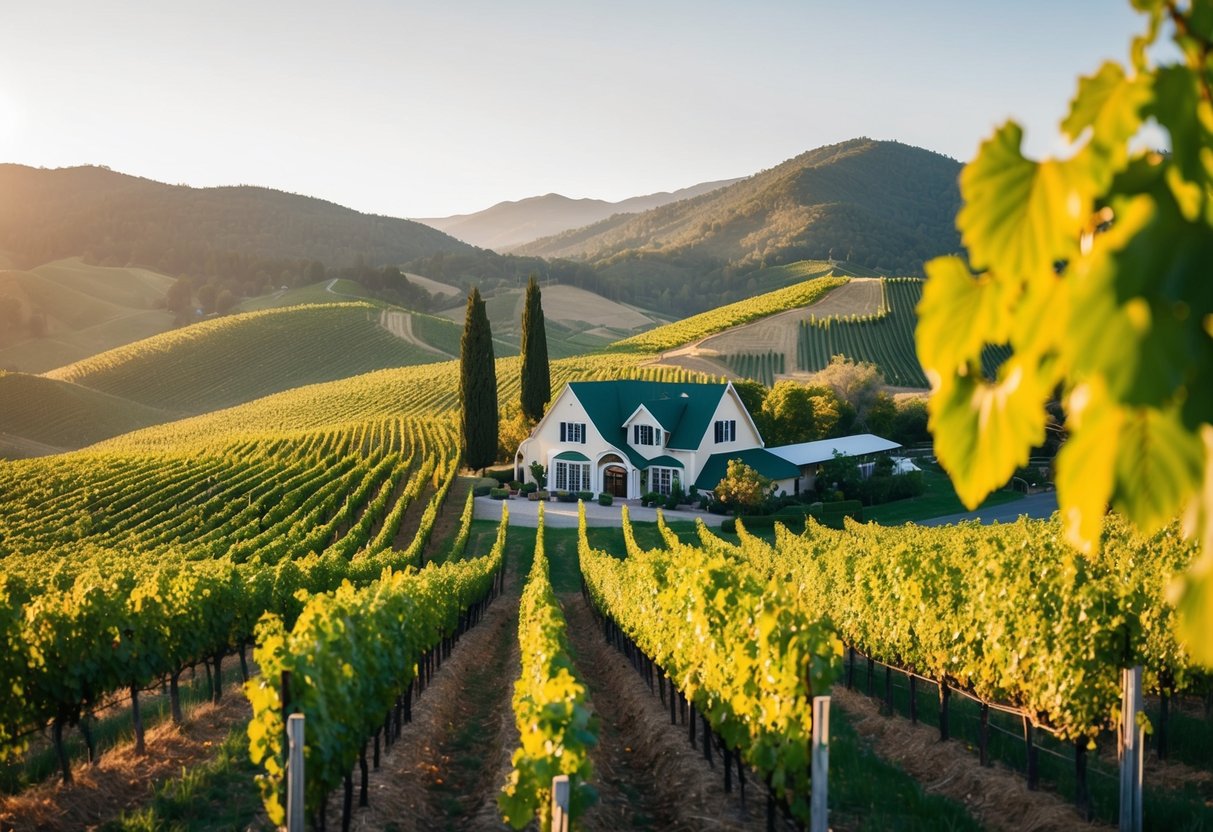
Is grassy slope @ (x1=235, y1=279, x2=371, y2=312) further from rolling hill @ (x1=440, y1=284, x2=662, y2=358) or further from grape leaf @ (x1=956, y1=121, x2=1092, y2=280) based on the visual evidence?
grape leaf @ (x1=956, y1=121, x2=1092, y2=280)

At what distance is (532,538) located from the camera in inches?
1485

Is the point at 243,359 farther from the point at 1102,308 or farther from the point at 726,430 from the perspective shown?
the point at 1102,308

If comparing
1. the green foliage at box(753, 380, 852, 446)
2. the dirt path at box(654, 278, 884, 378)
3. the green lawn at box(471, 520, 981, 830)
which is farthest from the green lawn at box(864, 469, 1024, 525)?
the dirt path at box(654, 278, 884, 378)

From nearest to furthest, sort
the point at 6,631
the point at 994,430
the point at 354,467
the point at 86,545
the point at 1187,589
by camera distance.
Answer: the point at 1187,589, the point at 994,430, the point at 6,631, the point at 86,545, the point at 354,467

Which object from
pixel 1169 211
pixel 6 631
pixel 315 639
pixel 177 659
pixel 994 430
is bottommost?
pixel 177 659

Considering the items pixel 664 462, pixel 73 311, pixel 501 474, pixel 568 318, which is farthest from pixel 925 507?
pixel 73 311

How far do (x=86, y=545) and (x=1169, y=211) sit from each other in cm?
3695

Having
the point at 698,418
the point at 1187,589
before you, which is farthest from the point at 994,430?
the point at 698,418

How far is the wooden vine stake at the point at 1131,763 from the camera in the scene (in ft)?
26.7

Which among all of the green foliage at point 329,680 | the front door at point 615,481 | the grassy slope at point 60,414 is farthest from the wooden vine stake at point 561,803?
the grassy slope at point 60,414

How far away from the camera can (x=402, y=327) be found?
128625 millimetres

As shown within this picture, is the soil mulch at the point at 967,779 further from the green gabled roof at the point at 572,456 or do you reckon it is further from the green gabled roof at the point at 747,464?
the green gabled roof at the point at 572,456

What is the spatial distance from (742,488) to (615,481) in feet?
26.4

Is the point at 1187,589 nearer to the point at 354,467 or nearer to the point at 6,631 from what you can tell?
the point at 6,631
